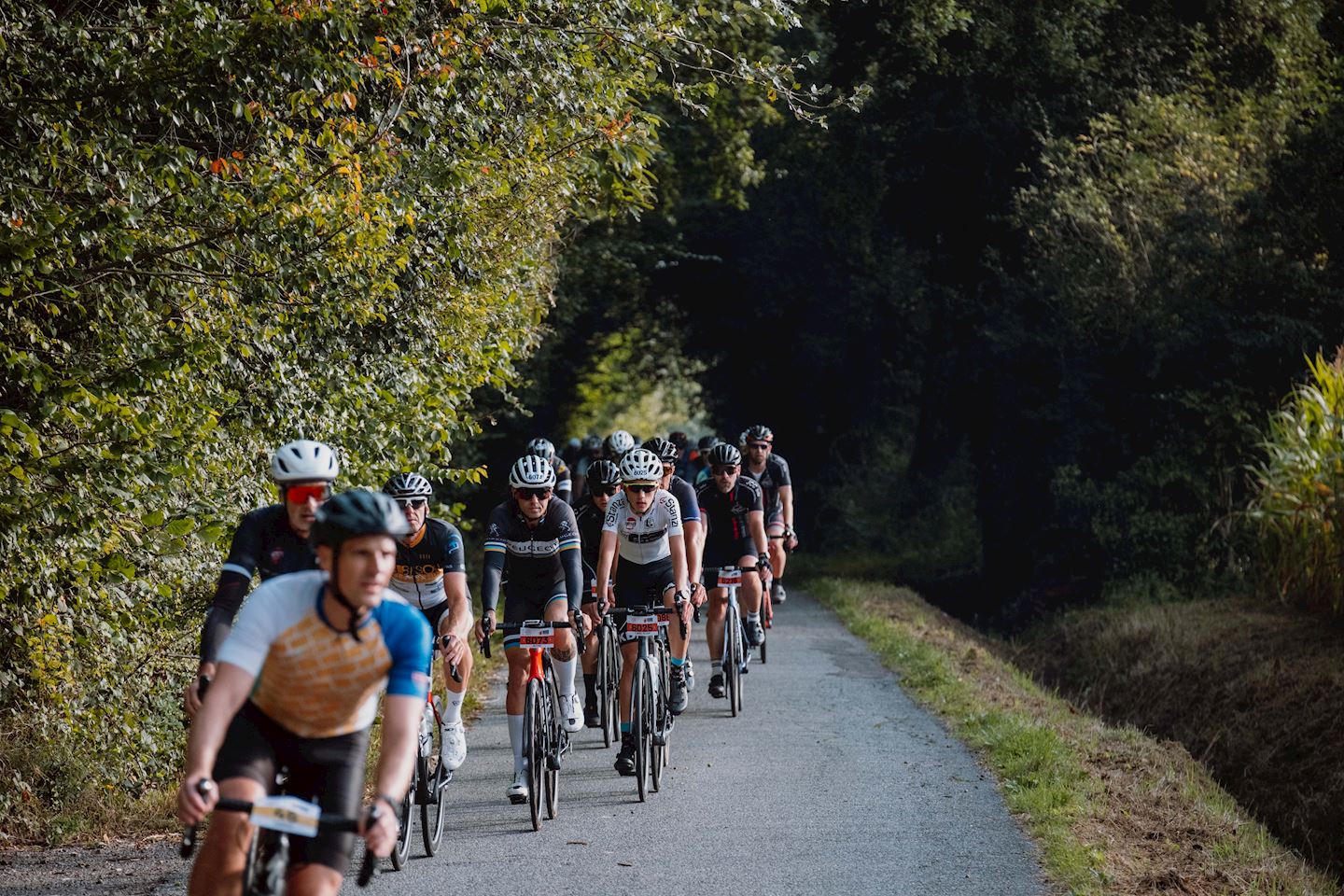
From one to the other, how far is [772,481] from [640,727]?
7276 mm

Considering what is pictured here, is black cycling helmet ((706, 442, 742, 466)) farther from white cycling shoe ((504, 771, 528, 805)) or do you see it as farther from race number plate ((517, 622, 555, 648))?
white cycling shoe ((504, 771, 528, 805))

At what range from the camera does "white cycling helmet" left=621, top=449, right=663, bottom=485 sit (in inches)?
422

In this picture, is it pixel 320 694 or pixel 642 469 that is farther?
pixel 642 469

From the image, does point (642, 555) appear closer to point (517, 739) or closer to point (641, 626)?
point (641, 626)

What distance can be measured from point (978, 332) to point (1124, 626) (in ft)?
30.5

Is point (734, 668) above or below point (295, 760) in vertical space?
below

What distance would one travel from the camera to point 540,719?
905 cm

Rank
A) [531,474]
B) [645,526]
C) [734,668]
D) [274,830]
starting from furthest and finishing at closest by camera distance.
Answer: [734,668] → [645,526] → [531,474] → [274,830]

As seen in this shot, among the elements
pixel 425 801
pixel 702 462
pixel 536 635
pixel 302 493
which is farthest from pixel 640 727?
pixel 702 462

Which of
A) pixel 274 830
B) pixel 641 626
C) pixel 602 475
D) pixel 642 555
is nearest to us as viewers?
pixel 274 830

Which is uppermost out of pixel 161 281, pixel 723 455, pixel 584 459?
pixel 161 281

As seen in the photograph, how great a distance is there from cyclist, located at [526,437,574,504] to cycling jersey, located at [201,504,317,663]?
22.3 feet

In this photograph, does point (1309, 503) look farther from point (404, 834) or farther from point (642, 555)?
point (404, 834)

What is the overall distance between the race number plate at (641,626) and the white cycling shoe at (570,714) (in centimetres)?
70
